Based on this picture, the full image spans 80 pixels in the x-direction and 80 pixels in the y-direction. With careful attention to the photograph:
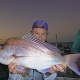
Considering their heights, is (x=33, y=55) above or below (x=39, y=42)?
below

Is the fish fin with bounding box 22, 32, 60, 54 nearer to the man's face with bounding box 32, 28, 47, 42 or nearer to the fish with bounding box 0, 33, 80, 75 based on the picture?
the fish with bounding box 0, 33, 80, 75

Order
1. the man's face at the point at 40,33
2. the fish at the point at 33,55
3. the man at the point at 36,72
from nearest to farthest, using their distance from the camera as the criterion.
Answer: the fish at the point at 33,55 → the man at the point at 36,72 → the man's face at the point at 40,33

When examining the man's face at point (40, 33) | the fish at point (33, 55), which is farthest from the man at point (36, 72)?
the fish at point (33, 55)

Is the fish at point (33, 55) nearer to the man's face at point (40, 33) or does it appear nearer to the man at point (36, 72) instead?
the man at point (36, 72)

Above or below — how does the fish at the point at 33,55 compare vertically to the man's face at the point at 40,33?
below

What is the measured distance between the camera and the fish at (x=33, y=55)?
67.2 inches

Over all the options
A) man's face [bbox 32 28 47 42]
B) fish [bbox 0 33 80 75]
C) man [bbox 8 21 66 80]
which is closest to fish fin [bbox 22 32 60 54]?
fish [bbox 0 33 80 75]

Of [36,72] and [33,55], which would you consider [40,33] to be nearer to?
[36,72]

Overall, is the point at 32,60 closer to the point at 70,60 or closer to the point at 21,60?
the point at 21,60

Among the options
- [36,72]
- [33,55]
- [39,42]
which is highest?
[39,42]

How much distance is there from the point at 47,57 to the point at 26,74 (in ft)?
1.37

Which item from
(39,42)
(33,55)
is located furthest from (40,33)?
(33,55)

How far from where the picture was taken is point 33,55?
5.70 ft

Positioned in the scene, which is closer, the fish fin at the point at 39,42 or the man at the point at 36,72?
the fish fin at the point at 39,42
